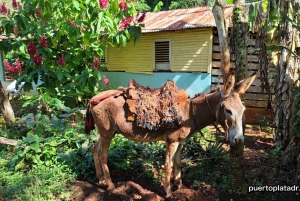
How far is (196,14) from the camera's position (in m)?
9.73

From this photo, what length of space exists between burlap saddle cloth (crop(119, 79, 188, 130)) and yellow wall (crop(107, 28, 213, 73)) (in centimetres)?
555

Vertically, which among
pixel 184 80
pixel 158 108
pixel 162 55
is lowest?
pixel 184 80

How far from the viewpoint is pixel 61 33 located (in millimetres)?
4512

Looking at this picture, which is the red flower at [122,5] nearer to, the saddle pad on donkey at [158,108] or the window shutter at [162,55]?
the saddle pad on donkey at [158,108]

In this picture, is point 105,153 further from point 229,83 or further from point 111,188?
point 229,83

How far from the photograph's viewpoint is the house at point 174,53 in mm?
8453

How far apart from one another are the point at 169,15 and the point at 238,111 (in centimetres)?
912

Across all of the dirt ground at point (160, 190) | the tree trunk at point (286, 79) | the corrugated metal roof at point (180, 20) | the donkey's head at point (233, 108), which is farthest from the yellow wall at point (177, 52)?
the donkey's head at point (233, 108)

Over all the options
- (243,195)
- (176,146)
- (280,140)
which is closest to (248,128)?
(280,140)

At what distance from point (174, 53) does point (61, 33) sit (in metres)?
5.42

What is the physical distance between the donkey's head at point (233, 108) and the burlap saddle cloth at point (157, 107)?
0.61 metres

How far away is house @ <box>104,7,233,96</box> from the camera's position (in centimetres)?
845

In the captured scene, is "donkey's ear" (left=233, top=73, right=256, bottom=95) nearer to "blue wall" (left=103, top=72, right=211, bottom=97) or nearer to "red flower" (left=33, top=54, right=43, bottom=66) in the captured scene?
"red flower" (left=33, top=54, right=43, bottom=66)

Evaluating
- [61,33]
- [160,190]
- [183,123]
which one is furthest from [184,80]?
[183,123]
